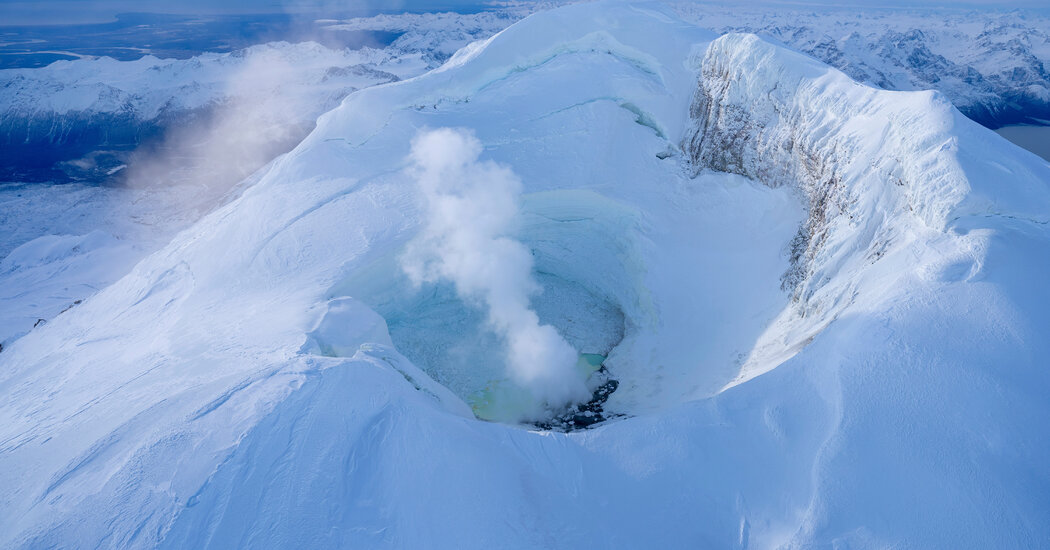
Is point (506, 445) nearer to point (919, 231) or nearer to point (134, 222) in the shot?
point (919, 231)

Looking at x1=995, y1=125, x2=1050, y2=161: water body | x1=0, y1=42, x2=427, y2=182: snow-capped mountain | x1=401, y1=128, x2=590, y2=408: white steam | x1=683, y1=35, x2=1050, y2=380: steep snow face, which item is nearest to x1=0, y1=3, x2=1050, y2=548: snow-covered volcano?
x1=683, y1=35, x2=1050, y2=380: steep snow face

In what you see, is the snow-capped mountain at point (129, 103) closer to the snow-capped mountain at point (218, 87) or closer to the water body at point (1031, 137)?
the snow-capped mountain at point (218, 87)

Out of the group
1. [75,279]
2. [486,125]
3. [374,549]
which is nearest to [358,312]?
[374,549]

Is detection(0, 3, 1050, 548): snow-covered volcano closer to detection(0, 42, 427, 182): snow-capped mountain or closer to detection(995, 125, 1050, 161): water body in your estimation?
detection(995, 125, 1050, 161): water body

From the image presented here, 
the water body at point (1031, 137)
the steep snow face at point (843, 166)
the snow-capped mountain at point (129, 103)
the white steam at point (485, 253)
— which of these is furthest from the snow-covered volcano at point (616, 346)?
the snow-capped mountain at point (129, 103)

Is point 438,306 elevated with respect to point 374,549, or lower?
lower

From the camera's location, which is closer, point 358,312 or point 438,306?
point 358,312
